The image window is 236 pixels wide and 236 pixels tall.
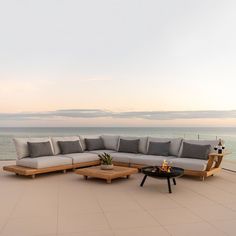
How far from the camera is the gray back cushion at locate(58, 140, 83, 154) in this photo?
7.34 m

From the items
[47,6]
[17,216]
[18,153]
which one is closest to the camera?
[17,216]

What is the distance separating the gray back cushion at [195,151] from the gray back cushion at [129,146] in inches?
54.8

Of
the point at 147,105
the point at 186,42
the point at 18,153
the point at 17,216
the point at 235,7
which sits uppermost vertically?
the point at 235,7

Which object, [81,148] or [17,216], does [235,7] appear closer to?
[81,148]

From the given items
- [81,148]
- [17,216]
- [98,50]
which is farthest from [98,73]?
[17,216]

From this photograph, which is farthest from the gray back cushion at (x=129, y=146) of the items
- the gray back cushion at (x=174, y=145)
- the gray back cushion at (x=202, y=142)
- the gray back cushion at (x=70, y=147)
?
the gray back cushion at (x=202, y=142)

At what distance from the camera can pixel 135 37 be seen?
31.3ft

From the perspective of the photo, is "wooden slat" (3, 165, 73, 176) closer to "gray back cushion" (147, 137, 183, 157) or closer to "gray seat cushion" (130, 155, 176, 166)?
"gray seat cushion" (130, 155, 176, 166)

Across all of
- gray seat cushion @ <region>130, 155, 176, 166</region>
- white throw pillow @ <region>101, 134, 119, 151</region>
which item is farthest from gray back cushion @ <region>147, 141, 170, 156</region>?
white throw pillow @ <region>101, 134, 119, 151</region>

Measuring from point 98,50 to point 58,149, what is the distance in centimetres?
443

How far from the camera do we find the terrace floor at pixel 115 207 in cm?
329

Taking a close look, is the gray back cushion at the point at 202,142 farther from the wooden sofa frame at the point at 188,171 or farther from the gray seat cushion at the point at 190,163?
the gray seat cushion at the point at 190,163

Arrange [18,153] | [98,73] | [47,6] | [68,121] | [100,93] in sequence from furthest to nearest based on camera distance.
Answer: [68,121]
[100,93]
[98,73]
[47,6]
[18,153]

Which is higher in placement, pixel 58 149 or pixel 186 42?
pixel 186 42
